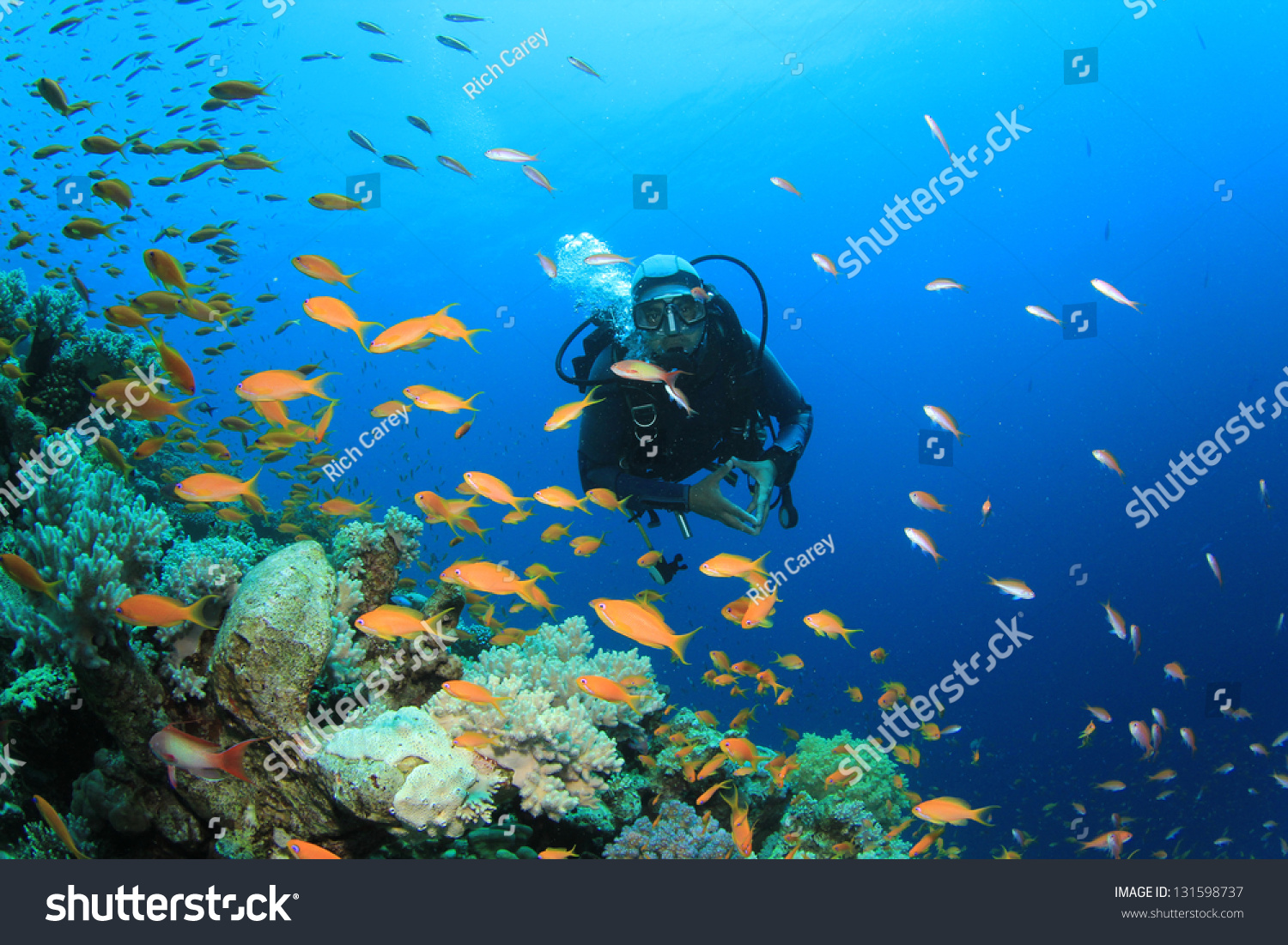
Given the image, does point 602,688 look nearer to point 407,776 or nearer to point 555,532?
point 407,776

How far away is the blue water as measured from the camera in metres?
19.7

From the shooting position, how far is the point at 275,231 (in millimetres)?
26250

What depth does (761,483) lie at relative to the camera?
533cm

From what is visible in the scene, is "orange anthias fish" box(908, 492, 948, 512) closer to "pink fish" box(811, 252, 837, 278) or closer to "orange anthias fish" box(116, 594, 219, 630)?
"pink fish" box(811, 252, 837, 278)

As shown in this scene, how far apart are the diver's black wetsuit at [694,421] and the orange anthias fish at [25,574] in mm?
3929

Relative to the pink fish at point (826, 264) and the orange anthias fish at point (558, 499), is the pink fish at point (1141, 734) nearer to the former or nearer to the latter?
the pink fish at point (826, 264)

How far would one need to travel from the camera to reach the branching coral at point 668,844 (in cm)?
319

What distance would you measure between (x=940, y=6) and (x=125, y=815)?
2987cm

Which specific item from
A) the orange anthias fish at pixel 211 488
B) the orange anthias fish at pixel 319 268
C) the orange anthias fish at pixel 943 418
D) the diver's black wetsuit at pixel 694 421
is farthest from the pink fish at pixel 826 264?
the orange anthias fish at pixel 211 488

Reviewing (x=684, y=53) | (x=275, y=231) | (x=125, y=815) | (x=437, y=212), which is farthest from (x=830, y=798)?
(x=275, y=231)

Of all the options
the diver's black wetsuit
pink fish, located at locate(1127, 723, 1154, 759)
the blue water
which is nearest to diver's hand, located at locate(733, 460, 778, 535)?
the diver's black wetsuit

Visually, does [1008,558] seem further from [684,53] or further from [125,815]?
[125,815]

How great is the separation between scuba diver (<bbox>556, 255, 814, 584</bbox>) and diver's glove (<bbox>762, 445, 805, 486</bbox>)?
1cm

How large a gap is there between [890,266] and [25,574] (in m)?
46.5
